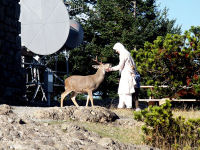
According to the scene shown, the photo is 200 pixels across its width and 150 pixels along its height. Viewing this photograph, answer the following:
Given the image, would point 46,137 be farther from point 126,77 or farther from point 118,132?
point 126,77

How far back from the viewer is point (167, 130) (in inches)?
263

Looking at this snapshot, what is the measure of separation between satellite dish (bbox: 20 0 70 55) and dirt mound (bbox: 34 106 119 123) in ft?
25.6

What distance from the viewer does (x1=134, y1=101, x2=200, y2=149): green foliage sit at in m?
6.50

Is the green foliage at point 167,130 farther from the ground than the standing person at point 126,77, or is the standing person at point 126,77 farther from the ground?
the standing person at point 126,77

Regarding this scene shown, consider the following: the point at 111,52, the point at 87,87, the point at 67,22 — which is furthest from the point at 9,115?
the point at 111,52

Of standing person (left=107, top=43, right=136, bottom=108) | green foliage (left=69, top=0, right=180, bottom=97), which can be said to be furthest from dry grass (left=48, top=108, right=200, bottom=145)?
green foliage (left=69, top=0, right=180, bottom=97)

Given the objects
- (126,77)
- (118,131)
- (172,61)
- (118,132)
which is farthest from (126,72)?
(118,132)

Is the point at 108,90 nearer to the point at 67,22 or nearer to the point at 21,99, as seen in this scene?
the point at 67,22

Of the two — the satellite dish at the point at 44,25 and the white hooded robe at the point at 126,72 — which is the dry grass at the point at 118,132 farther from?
the satellite dish at the point at 44,25

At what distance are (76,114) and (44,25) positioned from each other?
9.05 m

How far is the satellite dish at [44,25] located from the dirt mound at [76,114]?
7794 mm

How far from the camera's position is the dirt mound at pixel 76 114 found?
7.63 m

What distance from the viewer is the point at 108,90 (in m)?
24.3

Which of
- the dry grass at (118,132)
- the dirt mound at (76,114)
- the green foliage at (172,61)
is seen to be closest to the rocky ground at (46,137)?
the dry grass at (118,132)
